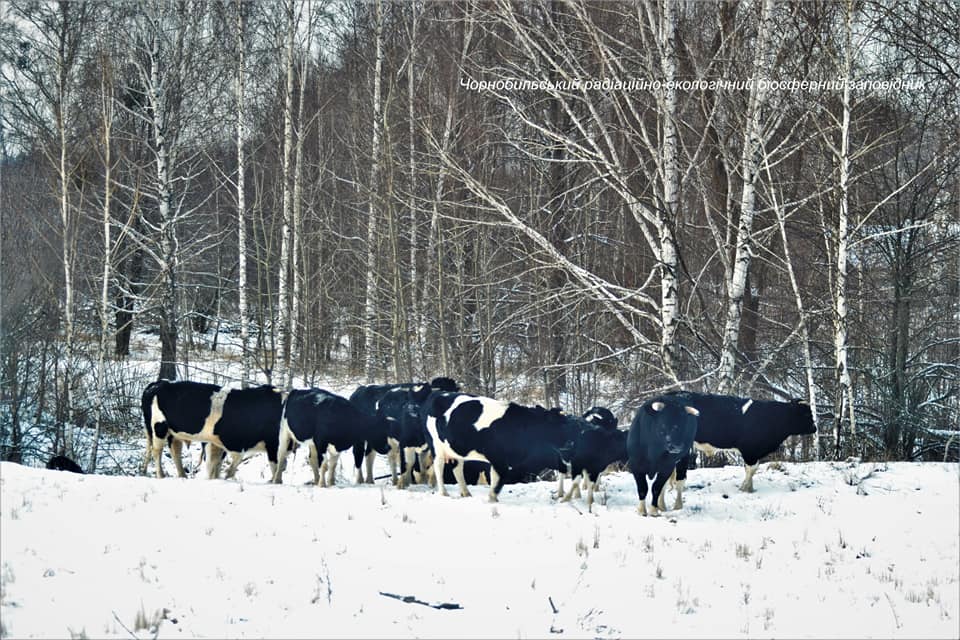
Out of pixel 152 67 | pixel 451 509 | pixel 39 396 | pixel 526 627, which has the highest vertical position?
pixel 152 67

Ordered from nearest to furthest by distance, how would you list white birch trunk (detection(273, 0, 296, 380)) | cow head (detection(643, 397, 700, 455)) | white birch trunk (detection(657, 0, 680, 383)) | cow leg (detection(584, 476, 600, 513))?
1. cow head (detection(643, 397, 700, 455))
2. cow leg (detection(584, 476, 600, 513))
3. white birch trunk (detection(657, 0, 680, 383))
4. white birch trunk (detection(273, 0, 296, 380))

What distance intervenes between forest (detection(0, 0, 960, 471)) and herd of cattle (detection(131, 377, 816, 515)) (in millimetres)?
2212

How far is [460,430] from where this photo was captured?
38.3ft

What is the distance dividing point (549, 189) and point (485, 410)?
13.0 m

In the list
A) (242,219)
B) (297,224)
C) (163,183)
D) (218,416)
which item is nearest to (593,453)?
(218,416)

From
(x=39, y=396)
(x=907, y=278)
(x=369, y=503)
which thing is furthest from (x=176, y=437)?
(x=907, y=278)

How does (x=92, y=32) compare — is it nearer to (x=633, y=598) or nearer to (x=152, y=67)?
(x=152, y=67)

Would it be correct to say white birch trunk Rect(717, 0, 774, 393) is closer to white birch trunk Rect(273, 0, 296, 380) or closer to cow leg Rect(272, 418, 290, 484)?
cow leg Rect(272, 418, 290, 484)

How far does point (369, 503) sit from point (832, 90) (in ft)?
32.8

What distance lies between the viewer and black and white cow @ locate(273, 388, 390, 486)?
1266 centimetres

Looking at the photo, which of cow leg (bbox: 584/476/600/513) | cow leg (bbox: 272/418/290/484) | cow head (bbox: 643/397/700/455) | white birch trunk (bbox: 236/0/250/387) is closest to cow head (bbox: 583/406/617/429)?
cow leg (bbox: 584/476/600/513)

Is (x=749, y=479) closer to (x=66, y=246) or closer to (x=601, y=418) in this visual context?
(x=601, y=418)

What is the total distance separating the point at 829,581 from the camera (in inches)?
335

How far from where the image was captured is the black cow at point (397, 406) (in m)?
12.7
